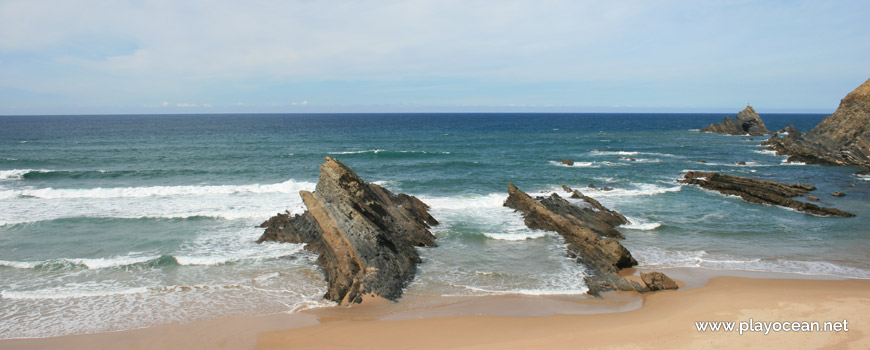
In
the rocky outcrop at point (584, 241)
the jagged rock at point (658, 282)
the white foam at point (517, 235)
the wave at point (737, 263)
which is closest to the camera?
the jagged rock at point (658, 282)

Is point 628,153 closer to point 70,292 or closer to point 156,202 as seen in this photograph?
point 156,202

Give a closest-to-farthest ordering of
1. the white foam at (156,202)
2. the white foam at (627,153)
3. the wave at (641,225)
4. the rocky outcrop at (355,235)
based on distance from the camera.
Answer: the rocky outcrop at (355,235)
the wave at (641,225)
the white foam at (156,202)
the white foam at (627,153)

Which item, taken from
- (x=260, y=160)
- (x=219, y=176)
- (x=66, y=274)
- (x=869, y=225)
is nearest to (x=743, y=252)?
(x=869, y=225)

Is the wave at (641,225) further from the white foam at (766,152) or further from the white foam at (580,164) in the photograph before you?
the white foam at (766,152)

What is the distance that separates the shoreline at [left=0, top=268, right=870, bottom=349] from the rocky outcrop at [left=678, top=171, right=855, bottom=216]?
1090cm

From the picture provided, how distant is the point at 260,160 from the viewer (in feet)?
133

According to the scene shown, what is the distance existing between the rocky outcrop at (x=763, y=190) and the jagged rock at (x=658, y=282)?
15.3 m

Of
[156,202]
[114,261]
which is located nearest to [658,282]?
[114,261]

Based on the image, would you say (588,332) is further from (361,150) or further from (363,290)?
(361,150)

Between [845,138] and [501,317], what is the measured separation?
4700cm

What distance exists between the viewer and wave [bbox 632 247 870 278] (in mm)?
15016

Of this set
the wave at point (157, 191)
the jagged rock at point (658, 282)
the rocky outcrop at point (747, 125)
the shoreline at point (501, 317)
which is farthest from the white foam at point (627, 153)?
the rocky outcrop at point (747, 125)

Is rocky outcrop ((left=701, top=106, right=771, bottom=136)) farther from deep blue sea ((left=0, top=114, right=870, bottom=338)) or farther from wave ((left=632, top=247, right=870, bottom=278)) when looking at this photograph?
wave ((left=632, top=247, right=870, bottom=278))

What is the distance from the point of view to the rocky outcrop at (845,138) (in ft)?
129
